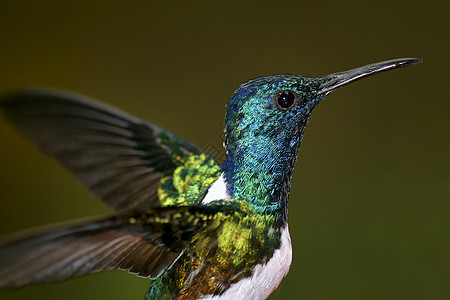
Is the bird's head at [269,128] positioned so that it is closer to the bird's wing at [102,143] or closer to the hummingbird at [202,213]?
the hummingbird at [202,213]

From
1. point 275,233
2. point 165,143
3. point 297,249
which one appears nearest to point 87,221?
point 275,233

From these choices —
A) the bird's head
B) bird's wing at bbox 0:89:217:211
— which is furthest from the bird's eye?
bird's wing at bbox 0:89:217:211

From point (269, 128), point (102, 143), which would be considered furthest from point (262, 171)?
point (102, 143)

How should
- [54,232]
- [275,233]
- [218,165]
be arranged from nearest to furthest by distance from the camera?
1. [54,232]
2. [275,233]
3. [218,165]

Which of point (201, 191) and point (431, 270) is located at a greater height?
point (201, 191)

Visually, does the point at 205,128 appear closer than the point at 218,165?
No

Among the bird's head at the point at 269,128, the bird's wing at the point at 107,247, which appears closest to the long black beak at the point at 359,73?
the bird's head at the point at 269,128

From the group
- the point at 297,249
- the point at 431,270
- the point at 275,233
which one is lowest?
the point at 431,270

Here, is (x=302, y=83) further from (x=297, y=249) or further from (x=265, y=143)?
(x=297, y=249)

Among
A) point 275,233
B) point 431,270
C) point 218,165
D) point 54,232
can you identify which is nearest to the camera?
point 54,232
